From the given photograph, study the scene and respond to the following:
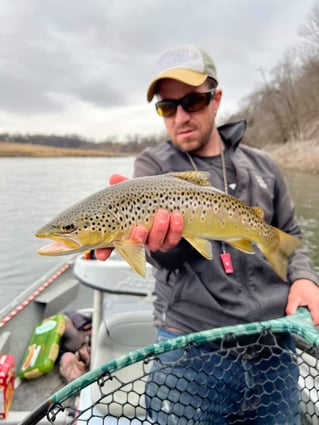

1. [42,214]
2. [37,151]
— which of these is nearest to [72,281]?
[42,214]

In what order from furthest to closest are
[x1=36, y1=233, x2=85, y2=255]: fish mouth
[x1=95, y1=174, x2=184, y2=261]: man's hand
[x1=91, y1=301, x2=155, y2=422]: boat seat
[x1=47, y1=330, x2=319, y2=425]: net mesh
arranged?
[x1=91, y1=301, x2=155, y2=422]: boat seat → [x1=47, y1=330, x2=319, y2=425]: net mesh → [x1=95, y1=174, x2=184, y2=261]: man's hand → [x1=36, y1=233, x2=85, y2=255]: fish mouth

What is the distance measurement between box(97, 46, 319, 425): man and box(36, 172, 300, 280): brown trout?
0.22ft

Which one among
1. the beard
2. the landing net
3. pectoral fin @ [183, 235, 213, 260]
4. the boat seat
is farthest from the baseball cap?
the boat seat

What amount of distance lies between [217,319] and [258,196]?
0.66 metres

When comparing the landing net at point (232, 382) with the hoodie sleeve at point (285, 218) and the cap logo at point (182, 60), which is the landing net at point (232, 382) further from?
the cap logo at point (182, 60)

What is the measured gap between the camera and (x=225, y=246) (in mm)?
1815

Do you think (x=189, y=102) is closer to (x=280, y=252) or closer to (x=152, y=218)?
(x=152, y=218)

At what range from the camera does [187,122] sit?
6.36 ft

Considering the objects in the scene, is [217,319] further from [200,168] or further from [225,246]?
[200,168]

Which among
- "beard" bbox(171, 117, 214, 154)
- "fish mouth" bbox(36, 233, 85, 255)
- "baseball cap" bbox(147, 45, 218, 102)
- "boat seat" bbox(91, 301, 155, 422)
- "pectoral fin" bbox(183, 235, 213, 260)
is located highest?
"baseball cap" bbox(147, 45, 218, 102)

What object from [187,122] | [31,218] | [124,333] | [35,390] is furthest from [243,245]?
[31,218]

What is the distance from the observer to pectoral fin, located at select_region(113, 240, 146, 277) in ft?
4.86

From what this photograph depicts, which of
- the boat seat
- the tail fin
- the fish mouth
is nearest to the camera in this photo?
the fish mouth

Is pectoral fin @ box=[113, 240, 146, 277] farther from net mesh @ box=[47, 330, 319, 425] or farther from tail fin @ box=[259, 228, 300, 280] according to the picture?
tail fin @ box=[259, 228, 300, 280]
